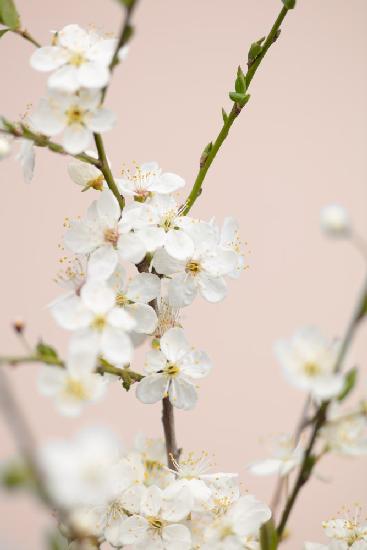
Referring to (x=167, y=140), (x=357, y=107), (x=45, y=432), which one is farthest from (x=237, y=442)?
(x=357, y=107)

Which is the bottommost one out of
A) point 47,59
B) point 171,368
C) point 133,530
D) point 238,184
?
point 238,184

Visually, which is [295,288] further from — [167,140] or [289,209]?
[167,140]

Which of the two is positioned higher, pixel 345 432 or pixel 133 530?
pixel 345 432

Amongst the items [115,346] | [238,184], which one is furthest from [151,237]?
[238,184]

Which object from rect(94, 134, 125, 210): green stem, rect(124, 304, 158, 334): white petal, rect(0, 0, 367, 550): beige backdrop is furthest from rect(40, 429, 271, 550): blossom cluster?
rect(0, 0, 367, 550): beige backdrop

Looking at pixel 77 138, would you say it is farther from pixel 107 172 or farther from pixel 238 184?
pixel 238 184
